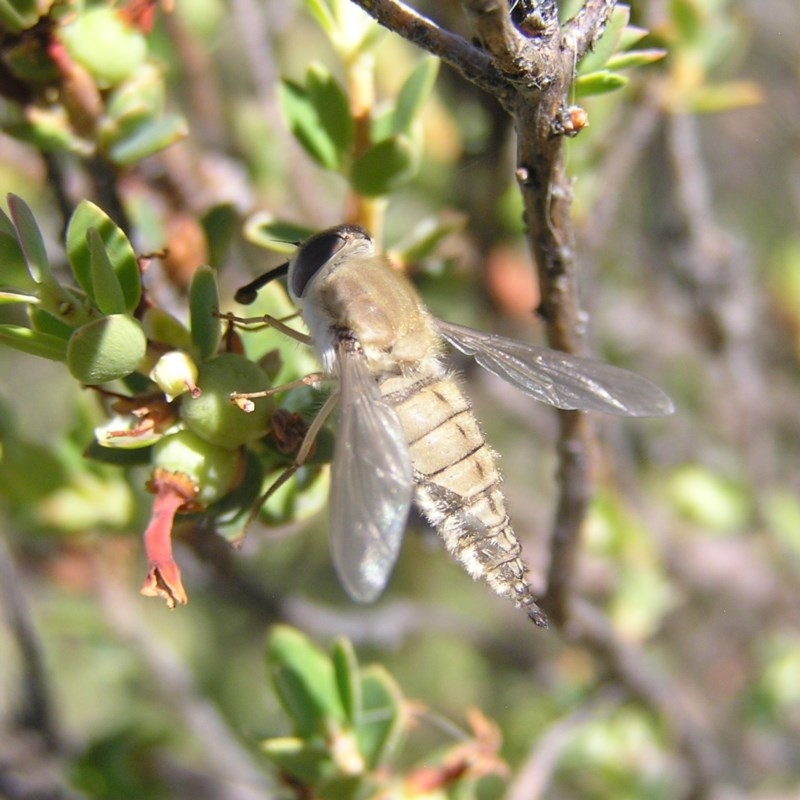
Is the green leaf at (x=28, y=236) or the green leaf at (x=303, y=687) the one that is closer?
the green leaf at (x=28, y=236)

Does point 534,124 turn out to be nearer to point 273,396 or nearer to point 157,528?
point 273,396

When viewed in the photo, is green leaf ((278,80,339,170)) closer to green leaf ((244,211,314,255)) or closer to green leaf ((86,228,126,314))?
green leaf ((244,211,314,255))

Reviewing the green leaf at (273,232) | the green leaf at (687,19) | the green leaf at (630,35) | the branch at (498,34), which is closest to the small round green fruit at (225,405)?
the green leaf at (273,232)

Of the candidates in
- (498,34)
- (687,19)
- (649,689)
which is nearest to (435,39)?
(498,34)

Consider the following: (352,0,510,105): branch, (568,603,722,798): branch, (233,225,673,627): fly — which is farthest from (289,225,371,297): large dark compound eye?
(568,603,722,798): branch

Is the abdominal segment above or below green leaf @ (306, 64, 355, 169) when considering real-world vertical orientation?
below

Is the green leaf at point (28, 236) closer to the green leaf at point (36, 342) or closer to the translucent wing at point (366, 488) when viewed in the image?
the green leaf at point (36, 342)

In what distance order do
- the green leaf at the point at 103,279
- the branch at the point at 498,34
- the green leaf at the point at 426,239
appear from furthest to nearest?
the green leaf at the point at 426,239 → the green leaf at the point at 103,279 → the branch at the point at 498,34
